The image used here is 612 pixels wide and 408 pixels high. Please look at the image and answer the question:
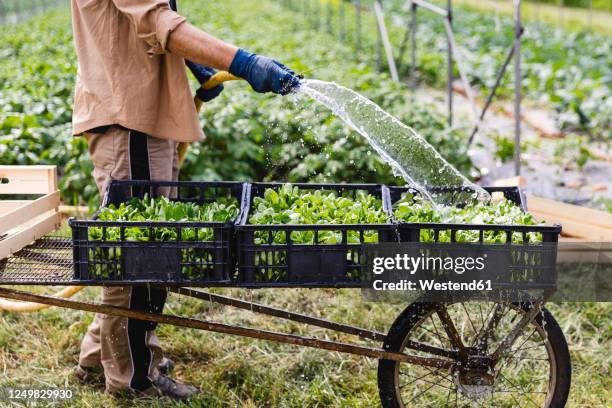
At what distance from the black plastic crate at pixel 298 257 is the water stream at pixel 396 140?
0.47 m

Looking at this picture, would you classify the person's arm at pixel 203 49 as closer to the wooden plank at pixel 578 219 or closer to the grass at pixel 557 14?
the wooden plank at pixel 578 219

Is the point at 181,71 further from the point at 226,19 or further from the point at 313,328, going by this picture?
the point at 226,19

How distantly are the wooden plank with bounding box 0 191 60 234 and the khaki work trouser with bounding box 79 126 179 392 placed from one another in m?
0.20

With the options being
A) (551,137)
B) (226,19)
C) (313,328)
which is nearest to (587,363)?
(313,328)

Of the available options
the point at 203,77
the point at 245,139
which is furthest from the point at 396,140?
the point at 245,139

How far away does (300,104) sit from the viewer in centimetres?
327

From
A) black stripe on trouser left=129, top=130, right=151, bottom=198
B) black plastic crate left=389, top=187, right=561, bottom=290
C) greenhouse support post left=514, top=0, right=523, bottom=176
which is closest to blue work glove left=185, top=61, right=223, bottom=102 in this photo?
black stripe on trouser left=129, top=130, right=151, bottom=198

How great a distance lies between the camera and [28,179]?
338cm

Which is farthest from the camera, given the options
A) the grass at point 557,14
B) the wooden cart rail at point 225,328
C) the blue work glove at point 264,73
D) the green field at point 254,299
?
the grass at point 557,14

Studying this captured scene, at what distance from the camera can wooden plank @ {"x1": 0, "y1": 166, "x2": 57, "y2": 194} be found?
3.36 metres

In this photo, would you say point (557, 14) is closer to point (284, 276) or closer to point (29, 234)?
point (29, 234)

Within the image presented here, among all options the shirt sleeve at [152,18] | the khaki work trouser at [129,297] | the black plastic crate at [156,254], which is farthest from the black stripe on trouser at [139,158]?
the black plastic crate at [156,254]

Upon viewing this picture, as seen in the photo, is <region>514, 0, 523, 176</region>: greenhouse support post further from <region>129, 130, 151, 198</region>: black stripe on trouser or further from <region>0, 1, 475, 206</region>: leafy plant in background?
<region>129, 130, 151, 198</region>: black stripe on trouser

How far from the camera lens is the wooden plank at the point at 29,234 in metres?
2.98
